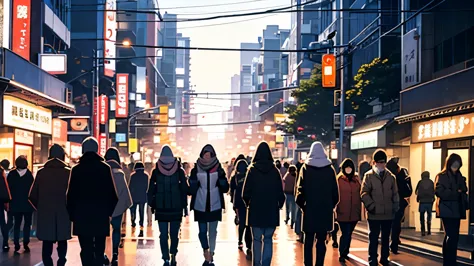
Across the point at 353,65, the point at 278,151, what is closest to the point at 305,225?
the point at 353,65

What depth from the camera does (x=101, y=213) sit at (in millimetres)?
9773

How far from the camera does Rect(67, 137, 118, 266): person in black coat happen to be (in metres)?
9.72

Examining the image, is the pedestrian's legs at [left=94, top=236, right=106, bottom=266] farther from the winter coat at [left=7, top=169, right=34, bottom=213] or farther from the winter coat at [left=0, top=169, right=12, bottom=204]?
the winter coat at [left=0, top=169, right=12, bottom=204]

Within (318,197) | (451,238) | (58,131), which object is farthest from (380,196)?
(58,131)

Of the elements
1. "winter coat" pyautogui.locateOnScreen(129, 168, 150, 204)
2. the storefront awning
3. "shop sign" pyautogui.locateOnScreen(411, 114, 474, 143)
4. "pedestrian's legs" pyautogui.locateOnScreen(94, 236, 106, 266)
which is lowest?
"pedestrian's legs" pyautogui.locateOnScreen(94, 236, 106, 266)

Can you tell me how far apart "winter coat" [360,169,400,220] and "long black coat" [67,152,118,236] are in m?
4.40

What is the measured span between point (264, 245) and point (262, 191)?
799 millimetres

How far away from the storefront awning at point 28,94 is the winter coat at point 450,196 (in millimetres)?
12396

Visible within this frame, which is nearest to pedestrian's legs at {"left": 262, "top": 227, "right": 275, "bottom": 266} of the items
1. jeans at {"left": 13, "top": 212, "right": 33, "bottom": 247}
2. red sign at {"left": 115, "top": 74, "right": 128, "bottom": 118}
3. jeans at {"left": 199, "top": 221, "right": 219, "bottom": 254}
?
jeans at {"left": 199, "top": 221, "right": 219, "bottom": 254}

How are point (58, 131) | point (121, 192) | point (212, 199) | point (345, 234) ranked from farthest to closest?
point (58, 131) → point (345, 234) → point (121, 192) → point (212, 199)

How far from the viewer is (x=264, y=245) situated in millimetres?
10812

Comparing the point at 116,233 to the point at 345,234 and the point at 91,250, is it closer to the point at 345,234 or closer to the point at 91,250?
the point at 91,250

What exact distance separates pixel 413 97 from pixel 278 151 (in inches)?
3785

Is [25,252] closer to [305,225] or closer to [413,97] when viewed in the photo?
[305,225]
